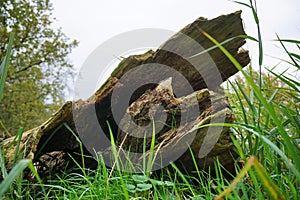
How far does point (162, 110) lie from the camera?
4.69 feet

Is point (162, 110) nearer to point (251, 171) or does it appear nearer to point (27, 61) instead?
point (251, 171)

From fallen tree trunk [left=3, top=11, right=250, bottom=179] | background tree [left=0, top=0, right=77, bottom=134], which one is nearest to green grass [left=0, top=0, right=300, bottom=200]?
fallen tree trunk [left=3, top=11, right=250, bottom=179]

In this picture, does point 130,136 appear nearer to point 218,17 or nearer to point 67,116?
point 67,116

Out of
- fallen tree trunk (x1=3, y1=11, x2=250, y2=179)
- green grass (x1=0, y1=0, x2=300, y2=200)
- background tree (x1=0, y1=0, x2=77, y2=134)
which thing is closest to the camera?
green grass (x1=0, y1=0, x2=300, y2=200)

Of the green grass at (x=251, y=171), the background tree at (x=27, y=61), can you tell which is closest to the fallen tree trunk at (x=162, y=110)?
the green grass at (x=251, y=171)

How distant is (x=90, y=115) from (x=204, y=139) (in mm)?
657

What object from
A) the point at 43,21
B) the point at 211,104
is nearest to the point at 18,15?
the point at 43,21

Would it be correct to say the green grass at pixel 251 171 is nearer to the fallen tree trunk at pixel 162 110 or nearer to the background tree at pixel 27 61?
the fallen tree trunk at pixel 162 110

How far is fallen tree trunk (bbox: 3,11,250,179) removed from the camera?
1.31 meters

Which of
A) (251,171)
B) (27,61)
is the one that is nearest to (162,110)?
(251,171)

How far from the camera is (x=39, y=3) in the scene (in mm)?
6270

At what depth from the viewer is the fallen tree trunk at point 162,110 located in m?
1.31

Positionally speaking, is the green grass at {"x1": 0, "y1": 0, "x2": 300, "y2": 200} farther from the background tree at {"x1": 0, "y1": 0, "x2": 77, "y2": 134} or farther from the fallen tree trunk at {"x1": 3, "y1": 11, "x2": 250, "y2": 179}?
the background tree at {"x1": 0, "y1": 0, "x2": 77, "y2": 134}

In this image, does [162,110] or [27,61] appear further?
[27,61]
